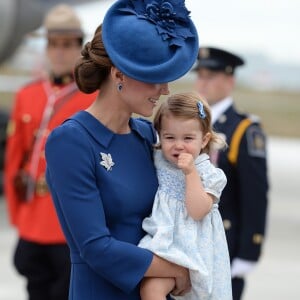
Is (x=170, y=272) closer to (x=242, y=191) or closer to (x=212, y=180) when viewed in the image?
(x=212, y=180)

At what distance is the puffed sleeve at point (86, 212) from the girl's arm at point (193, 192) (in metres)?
0.17

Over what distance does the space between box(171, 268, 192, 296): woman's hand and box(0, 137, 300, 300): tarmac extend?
387cm

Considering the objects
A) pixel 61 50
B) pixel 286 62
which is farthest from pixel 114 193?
pixel 286 62

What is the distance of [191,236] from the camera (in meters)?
2.48

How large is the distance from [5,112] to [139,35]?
760cm

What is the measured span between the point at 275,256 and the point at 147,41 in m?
5.78

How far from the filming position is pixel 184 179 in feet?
8.47

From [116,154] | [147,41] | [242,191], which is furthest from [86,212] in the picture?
[242,191]

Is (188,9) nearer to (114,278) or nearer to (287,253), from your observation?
(114,278)

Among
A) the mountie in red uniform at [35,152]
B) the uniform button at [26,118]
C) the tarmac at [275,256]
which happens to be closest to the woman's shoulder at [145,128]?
the mountie in red uniform at [35,152]

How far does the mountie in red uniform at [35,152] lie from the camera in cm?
442

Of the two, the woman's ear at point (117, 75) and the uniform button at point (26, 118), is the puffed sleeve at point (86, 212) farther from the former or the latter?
the uniform button at point (26, 118)

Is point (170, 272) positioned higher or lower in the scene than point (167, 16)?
lower

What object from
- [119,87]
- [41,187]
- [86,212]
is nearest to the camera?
[86,212]
